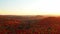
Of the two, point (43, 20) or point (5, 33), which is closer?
point (5, 33)

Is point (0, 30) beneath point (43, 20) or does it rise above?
beneath

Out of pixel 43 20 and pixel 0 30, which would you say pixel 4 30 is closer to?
pixel 0 30

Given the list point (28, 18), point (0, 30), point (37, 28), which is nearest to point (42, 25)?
point (37, 28)

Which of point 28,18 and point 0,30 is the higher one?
point 28,18

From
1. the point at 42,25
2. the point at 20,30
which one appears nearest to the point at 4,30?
the point at 20,30

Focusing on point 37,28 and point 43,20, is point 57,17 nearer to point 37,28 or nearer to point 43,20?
point 43,20

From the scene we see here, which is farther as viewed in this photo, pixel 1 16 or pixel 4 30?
pixel 1 16
